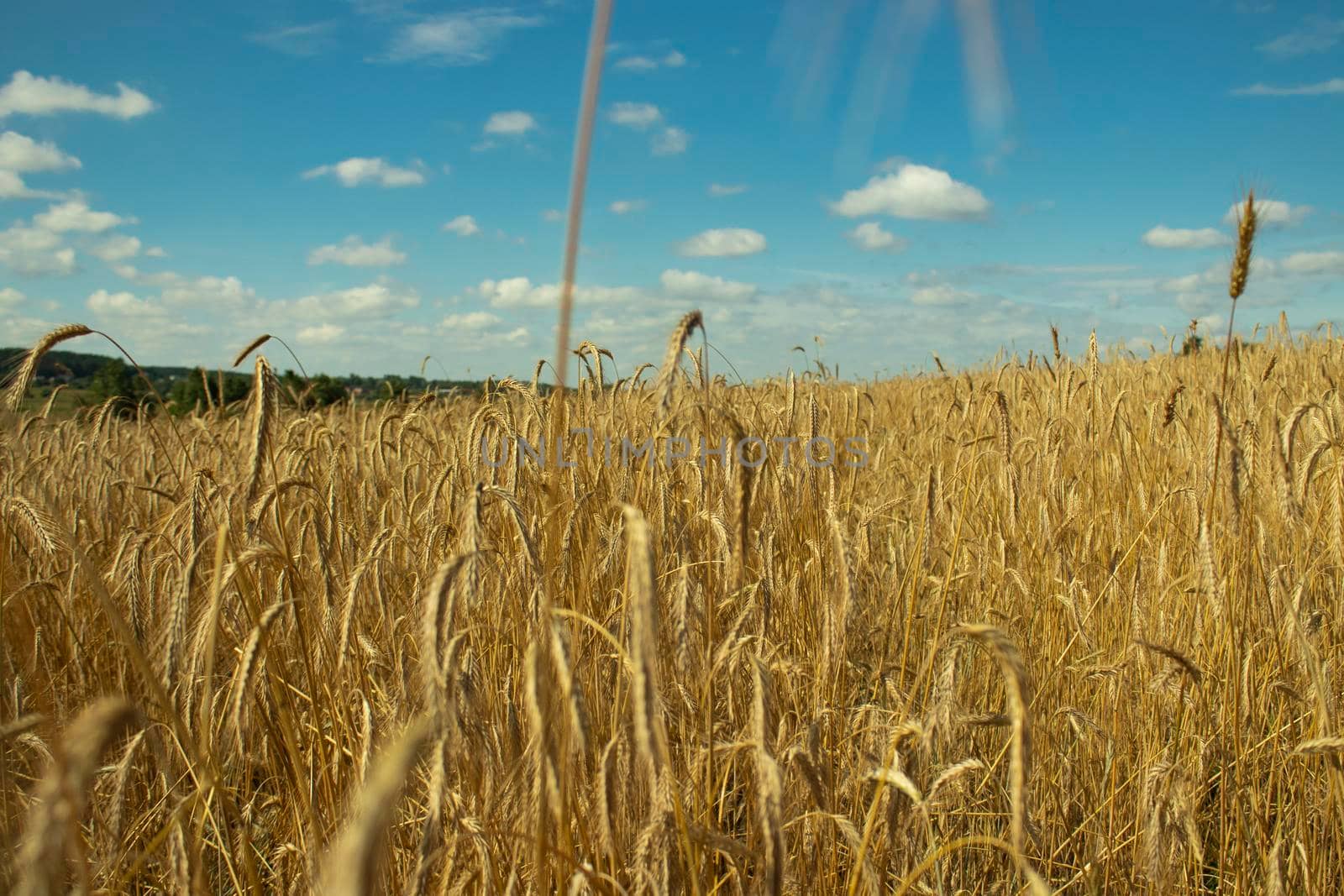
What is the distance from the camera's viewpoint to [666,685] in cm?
207

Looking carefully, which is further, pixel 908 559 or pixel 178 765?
pixel 908 559

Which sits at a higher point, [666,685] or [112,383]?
[112,383]

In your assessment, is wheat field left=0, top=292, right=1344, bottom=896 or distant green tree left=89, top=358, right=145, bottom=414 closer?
wheat field left=0, top=292, right=1344, bottom=896

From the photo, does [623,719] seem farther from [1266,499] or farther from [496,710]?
[1266,499]

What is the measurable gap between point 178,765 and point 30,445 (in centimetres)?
298

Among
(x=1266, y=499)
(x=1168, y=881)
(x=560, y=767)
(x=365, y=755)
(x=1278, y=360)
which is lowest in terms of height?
(x=1168, y=881)

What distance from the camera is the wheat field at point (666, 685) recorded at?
3.69 ft

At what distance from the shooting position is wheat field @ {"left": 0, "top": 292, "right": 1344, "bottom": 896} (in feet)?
3.69

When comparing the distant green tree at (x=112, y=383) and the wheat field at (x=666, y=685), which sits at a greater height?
the distant green tree at (x=112, y=383)

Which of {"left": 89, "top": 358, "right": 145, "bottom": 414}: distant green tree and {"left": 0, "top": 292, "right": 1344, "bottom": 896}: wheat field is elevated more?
{"left": 89, "top": 358, "right": 145, "bottom": 414}: distant green tree

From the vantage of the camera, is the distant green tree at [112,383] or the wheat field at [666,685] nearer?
the wheat field at [666,685]

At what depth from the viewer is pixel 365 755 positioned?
56.7 inches

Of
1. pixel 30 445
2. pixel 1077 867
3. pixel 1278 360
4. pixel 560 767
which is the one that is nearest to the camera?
pixel 560 767

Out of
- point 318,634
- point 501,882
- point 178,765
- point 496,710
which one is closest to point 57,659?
point 178,765
